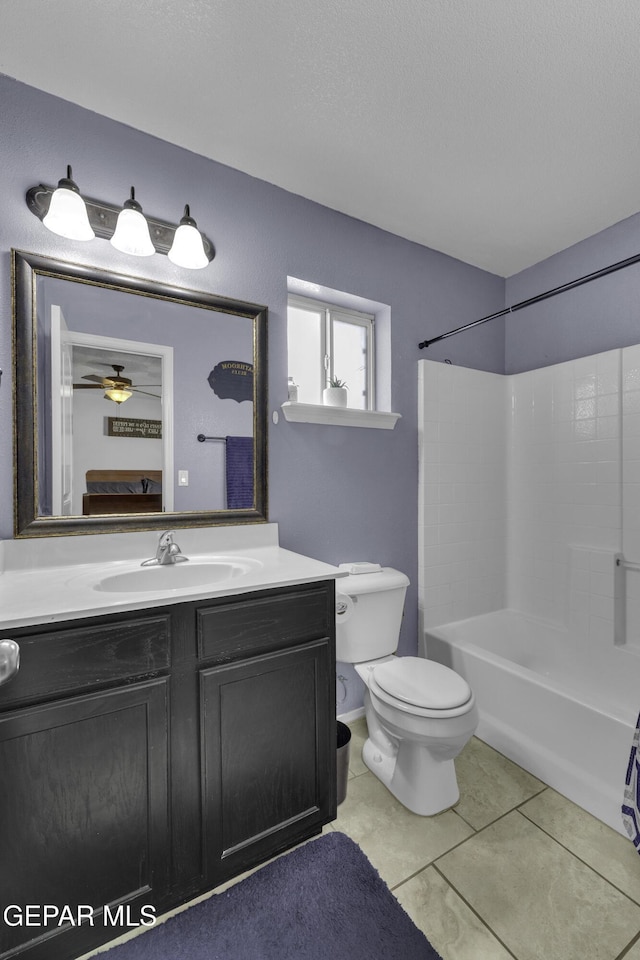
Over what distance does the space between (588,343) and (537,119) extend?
1.17m

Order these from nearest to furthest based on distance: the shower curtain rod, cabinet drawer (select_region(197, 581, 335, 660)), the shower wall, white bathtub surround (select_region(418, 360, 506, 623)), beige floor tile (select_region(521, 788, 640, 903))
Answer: cabinet drawer (select_region(197, 581, 335, 660))
beige floor tile (select_region(521, 788, 640, 903))
the shower curtain rod
the shower wall
white bathtub surround (select_region(418, 360, 506, 623))

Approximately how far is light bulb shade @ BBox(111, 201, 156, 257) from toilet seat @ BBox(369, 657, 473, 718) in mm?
1788

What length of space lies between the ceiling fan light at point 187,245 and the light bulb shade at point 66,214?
0.30m

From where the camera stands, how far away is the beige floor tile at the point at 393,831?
54.1 inches

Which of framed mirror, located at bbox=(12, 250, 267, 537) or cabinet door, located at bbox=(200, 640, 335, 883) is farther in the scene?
framed mirror, located at bbox=(12, 250, 267, 537)

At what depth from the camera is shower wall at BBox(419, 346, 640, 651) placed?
2.15m

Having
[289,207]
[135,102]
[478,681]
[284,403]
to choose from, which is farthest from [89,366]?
[478,681]

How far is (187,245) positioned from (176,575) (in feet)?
3.90

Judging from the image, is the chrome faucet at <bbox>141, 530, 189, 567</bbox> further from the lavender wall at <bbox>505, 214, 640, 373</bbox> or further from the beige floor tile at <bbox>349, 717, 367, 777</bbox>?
the lavender wall at <bbox>505, 214, 640, 373</bbox>

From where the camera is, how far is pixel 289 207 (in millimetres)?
1947

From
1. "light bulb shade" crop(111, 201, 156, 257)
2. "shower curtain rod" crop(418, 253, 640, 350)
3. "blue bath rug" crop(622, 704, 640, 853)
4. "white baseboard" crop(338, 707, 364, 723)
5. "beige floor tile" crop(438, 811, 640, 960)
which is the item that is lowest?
"beige floor tile" crop(438, 811, 640, 960)

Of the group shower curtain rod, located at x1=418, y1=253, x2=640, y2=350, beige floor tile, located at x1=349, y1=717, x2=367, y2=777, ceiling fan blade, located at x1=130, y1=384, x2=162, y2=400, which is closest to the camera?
shower curtain rod, located at x1=418, y1=253, x2=640, y2=350

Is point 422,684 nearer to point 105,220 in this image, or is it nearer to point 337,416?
point 337,416

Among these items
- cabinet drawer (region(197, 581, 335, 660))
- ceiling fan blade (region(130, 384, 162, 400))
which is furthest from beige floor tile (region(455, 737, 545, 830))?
ceiling fan blade (region(130, 384, 162, 400))
